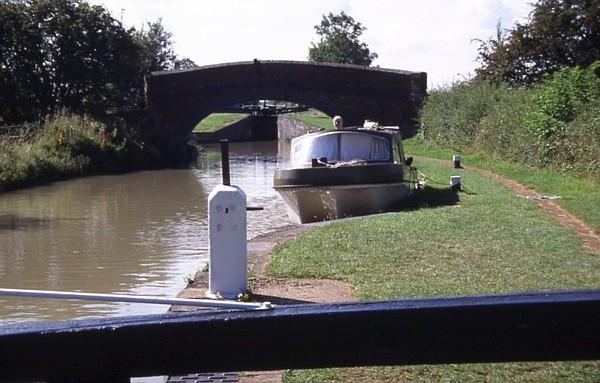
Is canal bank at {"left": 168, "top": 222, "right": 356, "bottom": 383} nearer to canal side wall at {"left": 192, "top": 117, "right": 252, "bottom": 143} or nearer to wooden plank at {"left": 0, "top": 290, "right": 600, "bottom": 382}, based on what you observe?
wooden plank at {"left": 0, "top": 290, "right": 600, "bottom": 382}

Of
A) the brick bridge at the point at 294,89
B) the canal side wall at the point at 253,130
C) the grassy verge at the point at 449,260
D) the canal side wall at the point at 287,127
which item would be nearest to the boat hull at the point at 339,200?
the grassy verge at the point at 449,260

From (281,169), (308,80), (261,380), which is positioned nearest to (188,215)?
(281,169)

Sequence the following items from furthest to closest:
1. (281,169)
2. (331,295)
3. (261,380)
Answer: (281,169) → (331,295) → (261,380)

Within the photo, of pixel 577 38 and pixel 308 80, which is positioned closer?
pixel 577 38

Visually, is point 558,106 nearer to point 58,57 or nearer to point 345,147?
point 345,147

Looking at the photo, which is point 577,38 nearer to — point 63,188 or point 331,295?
point 63,188

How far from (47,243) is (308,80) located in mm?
31966

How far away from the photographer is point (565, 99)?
24688mm

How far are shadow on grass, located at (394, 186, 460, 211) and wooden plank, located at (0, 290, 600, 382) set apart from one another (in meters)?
14.3

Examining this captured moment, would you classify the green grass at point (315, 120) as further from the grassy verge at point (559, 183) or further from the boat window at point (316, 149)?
the boat window at point (316, 149)

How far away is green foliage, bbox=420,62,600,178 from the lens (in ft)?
71.8

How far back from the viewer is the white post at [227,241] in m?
8.11

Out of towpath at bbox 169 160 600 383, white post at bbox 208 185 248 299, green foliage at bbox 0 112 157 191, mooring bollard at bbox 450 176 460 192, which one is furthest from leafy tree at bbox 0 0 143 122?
white post at bbox 208 185 248 299

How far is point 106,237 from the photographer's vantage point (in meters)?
17.0
